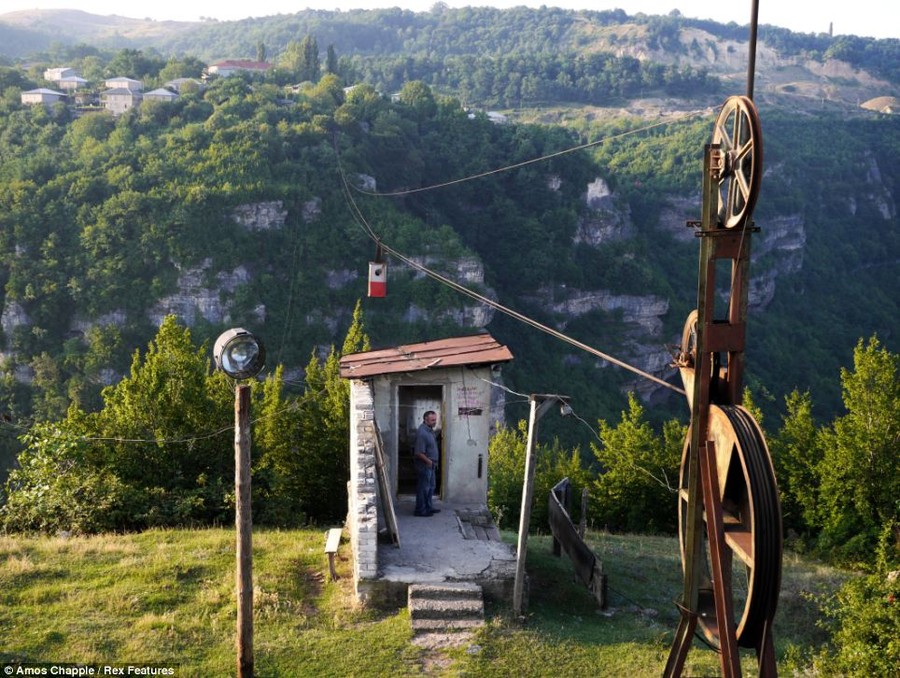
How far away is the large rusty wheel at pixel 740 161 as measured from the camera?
7.55 m

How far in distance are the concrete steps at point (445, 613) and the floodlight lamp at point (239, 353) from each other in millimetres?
3550

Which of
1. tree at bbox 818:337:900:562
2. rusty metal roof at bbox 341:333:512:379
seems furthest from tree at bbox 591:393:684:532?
rusty metal roof at bbox 341:333:512:379

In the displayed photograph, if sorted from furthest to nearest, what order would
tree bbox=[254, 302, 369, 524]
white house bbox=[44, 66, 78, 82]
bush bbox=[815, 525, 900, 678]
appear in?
white house bbox=[44, 66, 78, 82] < tree bbox=[254, 302, 369, 524] < bush bbox=[815, 525, 900, 678]

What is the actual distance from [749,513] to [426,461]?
592 cm

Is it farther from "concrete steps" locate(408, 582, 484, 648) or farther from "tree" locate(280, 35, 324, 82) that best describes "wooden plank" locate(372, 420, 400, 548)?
"tree" locate(280, 35, 324, 82)

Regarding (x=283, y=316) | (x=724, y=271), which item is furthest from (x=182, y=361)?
(x=724, y=271)

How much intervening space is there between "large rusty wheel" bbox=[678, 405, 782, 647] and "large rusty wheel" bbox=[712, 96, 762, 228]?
1.60m

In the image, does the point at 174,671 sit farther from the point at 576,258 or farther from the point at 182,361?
the point at 576,258

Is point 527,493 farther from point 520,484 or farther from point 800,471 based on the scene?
point 520,484

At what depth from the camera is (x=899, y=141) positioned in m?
127

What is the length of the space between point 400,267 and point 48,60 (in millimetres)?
86149

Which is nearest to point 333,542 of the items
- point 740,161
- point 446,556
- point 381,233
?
point 446,556

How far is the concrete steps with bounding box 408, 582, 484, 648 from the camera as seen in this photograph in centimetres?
1041

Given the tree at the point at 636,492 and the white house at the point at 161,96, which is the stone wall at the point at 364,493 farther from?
the white house at the point at 161,96
